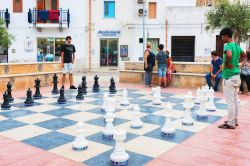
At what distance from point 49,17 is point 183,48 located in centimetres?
1085

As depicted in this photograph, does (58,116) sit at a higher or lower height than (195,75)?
lower

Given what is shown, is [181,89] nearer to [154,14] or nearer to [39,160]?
[39,160]

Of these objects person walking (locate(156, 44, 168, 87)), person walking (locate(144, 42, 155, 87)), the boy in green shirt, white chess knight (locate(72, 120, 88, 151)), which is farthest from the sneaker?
person walking (locate(144, 42, 155, 87))

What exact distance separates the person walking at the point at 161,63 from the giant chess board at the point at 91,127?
2602mm

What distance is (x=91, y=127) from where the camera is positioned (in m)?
5.58

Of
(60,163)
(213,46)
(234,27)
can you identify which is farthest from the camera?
(213,46)

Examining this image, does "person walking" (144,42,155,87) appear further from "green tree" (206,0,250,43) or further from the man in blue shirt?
"green tree" (206,0,250,43)

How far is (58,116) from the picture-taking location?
21.2 feet

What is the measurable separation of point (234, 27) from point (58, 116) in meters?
15.0

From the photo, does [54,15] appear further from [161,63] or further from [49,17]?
[161,63]

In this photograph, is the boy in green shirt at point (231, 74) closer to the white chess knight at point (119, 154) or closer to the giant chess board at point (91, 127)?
the giant chess board at point (91, 127)

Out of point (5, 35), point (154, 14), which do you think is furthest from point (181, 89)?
point (154, 14)

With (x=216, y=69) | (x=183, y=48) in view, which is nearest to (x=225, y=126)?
(x=216, y=69)

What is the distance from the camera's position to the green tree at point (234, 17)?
1811cm
